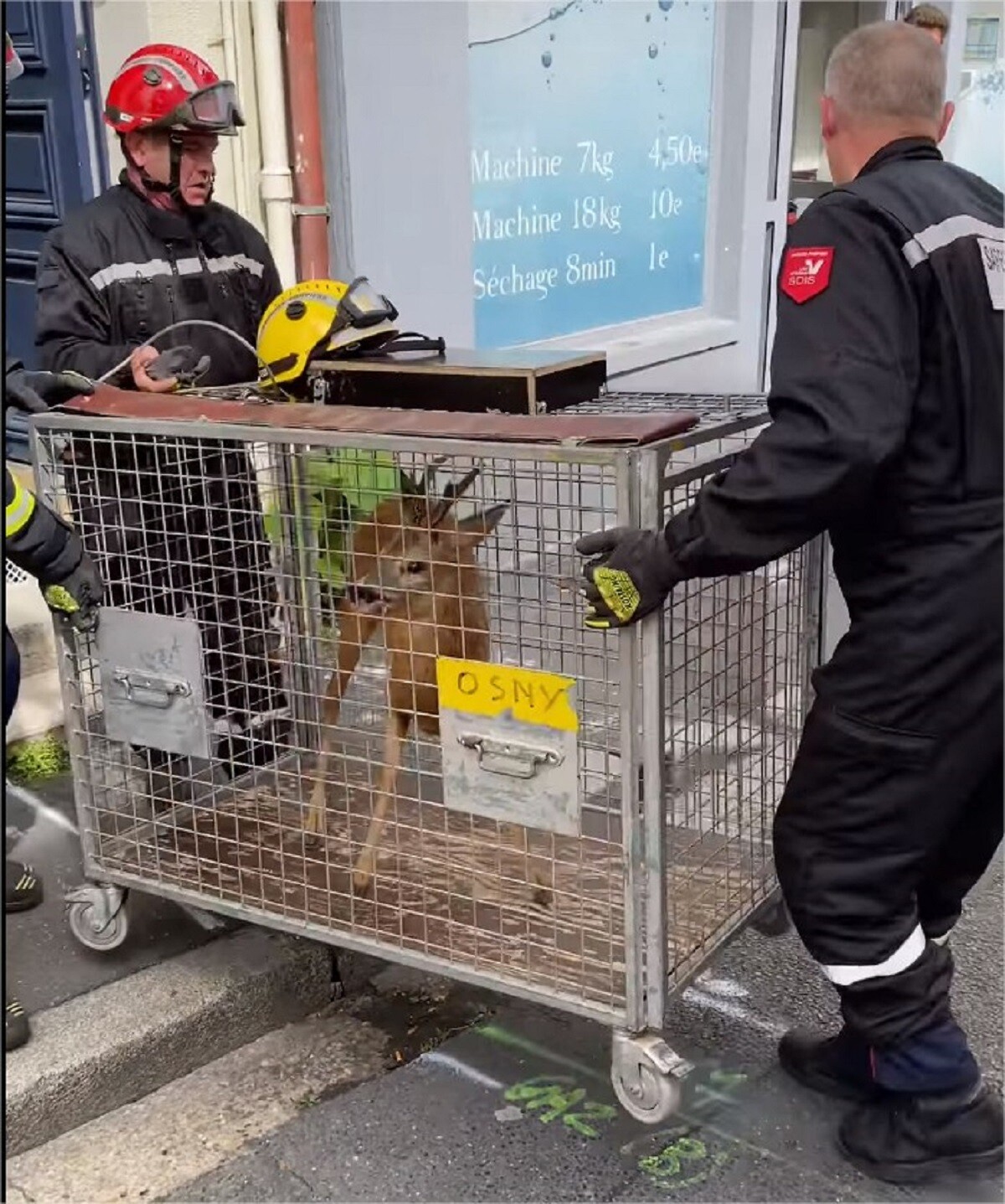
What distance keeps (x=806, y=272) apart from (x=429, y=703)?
124 cm

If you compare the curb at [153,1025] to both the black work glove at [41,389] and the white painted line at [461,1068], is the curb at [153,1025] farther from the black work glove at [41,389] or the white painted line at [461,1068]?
the black work glove at [41,389]

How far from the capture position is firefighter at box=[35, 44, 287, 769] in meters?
3.06

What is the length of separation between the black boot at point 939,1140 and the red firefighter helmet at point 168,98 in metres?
2.87

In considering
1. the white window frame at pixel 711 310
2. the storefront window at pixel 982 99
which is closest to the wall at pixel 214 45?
the white window frame at pixel 711 310

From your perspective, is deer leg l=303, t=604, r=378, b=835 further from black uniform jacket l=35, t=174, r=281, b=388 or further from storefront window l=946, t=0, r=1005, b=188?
storefront window l=946, t=0, r=1005, b=188

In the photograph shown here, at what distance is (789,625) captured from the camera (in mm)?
2967

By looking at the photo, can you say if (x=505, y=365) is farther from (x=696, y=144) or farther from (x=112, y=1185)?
(x=696, y=144)

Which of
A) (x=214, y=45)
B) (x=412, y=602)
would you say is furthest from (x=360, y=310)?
(x=214, y=45)

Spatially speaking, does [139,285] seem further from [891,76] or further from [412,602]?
[891,76]

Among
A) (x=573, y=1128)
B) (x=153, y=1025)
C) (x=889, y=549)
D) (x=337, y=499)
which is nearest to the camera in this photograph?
(x=889, y=549)

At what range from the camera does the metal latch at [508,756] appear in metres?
2.35

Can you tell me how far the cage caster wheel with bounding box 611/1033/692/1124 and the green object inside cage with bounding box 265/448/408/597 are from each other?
47.5 inches

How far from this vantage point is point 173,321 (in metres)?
3.55

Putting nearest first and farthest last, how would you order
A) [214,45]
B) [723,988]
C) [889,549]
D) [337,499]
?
1. [889,549]
2. [723,988]
3. [337,499]
4. [214,45]
